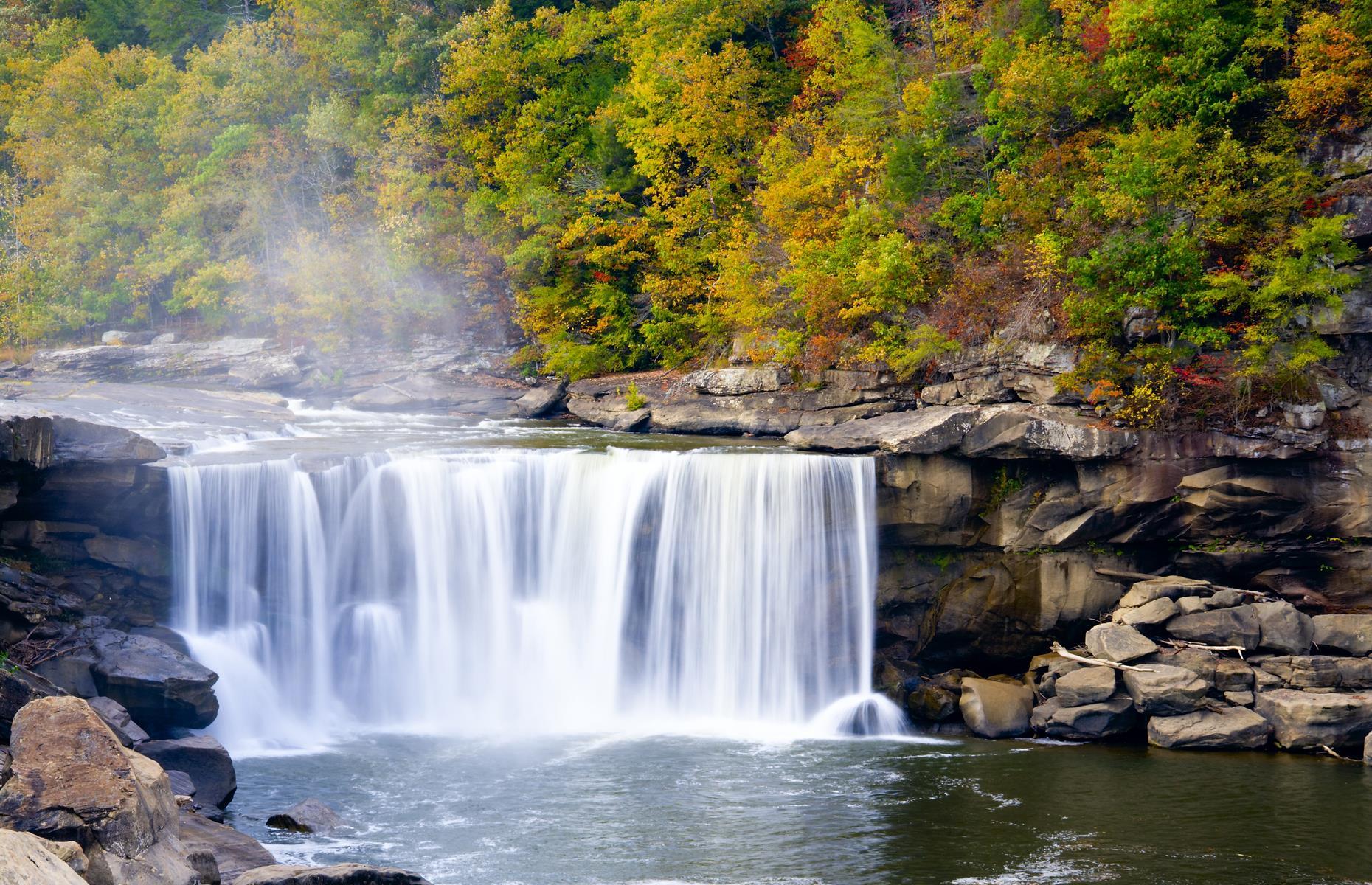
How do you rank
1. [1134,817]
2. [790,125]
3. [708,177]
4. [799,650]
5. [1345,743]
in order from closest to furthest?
[1134,817] → [1345,743] → [799,650] → [790,125] → [708,177]

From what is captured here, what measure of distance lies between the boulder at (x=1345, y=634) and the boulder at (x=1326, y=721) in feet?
3.83

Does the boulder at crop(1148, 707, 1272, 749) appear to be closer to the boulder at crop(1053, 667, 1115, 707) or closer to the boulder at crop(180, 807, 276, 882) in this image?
the boulder at crop(1053, 667, 1115, 707)

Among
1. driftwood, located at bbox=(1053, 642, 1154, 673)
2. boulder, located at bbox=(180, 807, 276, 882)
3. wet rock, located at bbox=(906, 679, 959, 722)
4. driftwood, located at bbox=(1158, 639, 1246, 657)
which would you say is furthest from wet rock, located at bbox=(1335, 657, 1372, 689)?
boulder, located at bbox=(180, 807, 276, 882)

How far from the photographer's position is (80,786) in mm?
10680

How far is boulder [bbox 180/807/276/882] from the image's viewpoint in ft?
40.6

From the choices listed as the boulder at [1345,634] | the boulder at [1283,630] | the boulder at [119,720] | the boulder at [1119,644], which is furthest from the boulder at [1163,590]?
the boulder at [119,720]

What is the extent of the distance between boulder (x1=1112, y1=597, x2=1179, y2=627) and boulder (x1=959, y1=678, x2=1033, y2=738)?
7.25ft

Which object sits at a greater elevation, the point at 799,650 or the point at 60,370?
the point at 60,370

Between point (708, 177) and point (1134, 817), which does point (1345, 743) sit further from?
point (708, 177)

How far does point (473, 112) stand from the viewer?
38625 millimetres

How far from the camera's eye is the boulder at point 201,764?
619 inches

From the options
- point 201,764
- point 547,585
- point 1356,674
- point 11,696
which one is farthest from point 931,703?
point 11,696

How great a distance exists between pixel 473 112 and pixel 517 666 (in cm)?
2310

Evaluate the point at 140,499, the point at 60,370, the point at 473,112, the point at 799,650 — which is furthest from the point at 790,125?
the point at 60,370
